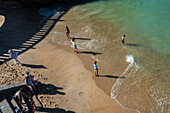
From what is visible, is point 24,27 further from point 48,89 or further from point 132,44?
point 132,44

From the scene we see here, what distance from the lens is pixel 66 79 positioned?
383 inches

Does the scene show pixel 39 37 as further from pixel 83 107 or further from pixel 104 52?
pixel 83 107

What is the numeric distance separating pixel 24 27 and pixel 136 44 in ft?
37.0

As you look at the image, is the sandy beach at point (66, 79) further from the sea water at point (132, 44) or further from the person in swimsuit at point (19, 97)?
the person in swimsuit at point (19, 97)

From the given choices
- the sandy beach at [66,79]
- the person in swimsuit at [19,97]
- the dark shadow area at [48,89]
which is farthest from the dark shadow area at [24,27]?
the person in swimsuit at [19,97]

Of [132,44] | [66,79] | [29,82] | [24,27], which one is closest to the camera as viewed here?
[29,82]

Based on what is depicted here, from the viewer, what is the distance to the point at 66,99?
8445 millimetres

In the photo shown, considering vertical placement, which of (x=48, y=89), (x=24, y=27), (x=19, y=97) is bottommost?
(x=48, y=89)

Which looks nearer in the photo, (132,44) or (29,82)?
(29,82)

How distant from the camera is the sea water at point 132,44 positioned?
29.1 ft

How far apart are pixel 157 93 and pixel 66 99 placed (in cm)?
532

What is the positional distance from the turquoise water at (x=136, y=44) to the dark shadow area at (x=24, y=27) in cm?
319

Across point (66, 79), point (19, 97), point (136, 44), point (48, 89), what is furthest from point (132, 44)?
point (19, 97)

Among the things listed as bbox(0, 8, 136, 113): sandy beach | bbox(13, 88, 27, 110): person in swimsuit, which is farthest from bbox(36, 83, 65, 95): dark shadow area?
bbox(13, 88, 27, 110): person in swimsuit
